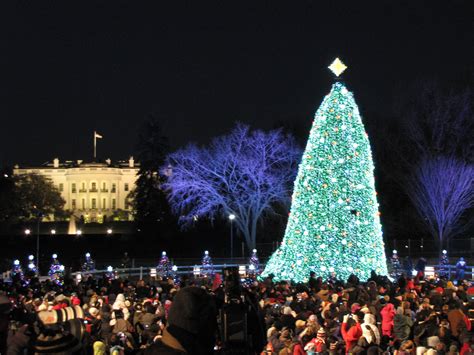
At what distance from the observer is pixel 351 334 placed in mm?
12906

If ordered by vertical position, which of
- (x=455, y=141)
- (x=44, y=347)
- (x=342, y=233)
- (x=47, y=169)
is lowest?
(x=44, y=347)

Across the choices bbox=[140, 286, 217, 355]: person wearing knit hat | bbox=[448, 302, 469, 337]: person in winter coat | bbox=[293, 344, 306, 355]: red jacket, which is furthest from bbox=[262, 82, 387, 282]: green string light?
bbox=[140, 286, 217, 355]: person wearing knit hat

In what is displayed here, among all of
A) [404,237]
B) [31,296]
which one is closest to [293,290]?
[31,296]

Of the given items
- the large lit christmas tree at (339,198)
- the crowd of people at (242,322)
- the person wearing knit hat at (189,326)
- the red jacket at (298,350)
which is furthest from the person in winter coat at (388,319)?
the large lit christmas tree at (339,198)

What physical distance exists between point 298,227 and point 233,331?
2171 cm

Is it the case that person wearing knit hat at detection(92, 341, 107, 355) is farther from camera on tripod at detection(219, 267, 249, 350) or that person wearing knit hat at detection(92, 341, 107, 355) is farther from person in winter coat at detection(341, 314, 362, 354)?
camera on tripod at detection(219, 267, 249, 350)

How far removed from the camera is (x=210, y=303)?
4758 millimetres

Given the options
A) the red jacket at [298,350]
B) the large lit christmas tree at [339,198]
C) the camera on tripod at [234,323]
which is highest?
the large lit christmas tree at [339,198]

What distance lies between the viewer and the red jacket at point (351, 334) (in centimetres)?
1272

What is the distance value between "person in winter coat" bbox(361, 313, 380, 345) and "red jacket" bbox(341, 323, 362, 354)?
6.1 inches

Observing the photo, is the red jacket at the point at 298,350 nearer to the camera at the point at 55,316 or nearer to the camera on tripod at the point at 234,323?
the camera at the point at 55,316

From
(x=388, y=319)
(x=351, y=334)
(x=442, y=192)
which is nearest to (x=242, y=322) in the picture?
(x=351, y=334)

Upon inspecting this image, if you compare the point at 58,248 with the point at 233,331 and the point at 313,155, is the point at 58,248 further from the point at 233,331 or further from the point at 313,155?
the point at 233,331

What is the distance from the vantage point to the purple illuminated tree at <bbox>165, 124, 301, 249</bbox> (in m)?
60.5
